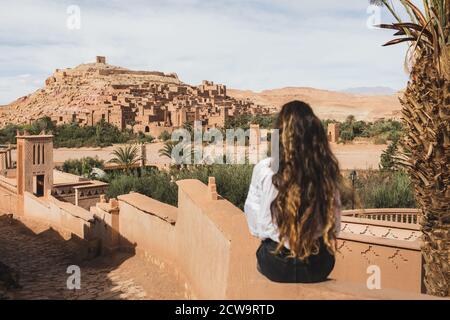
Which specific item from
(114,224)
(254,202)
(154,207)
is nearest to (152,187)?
(114,224)

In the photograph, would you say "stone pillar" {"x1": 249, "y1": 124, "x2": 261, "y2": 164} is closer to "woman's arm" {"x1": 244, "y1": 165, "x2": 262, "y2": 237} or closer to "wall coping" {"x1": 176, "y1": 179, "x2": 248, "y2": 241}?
"wall coping" {"x1": 176, "y1": 179, "x2": 248, "y2": 241}

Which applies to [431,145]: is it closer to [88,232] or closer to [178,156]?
[88,232]

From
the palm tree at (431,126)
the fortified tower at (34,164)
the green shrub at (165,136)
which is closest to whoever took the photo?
the palm tree at (431,126)

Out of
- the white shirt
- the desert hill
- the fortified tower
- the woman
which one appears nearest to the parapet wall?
the woman

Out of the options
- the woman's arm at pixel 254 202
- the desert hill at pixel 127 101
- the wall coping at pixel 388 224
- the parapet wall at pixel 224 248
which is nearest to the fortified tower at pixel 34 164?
the parapet wall at pixel 224 248

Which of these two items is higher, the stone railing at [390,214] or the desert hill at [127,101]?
the desert hill at [127,101]

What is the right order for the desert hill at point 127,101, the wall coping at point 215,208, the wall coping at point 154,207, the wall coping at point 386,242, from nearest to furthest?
the wall coping at point 215,208 < the wall coping at point 386,242 < the wall coping at point 154,207 < the desert hill at point 127,101

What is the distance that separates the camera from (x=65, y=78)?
85.4 metres

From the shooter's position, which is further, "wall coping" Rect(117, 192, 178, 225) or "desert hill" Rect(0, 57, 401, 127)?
"desert hill" Rect(0, 57, 401, 127)

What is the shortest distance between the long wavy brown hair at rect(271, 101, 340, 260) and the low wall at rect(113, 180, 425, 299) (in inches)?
10.6

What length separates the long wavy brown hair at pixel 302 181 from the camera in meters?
2.44

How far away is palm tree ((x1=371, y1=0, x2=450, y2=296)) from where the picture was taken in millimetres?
4086

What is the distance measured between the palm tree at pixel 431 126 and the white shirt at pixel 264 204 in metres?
2.01

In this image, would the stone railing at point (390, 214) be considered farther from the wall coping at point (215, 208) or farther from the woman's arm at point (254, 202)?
the woman's arm at point (254, 202)
